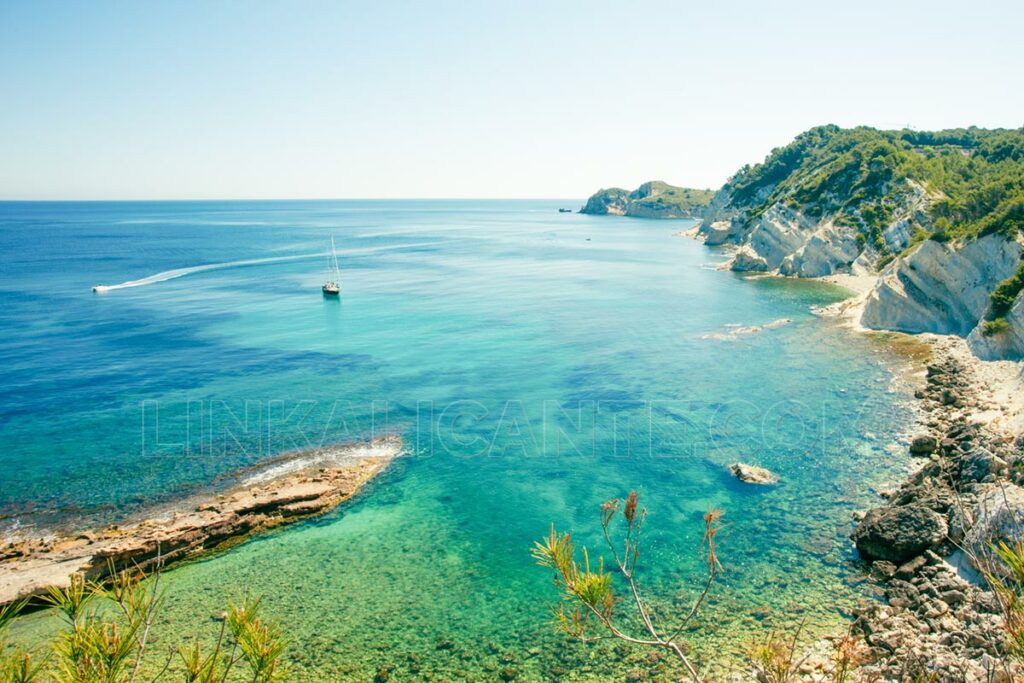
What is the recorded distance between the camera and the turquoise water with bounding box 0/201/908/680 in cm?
1942

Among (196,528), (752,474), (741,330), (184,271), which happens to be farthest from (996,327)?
(184,271)

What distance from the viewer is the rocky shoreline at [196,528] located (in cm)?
2155

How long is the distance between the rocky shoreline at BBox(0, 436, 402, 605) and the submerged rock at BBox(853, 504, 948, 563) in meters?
21.0

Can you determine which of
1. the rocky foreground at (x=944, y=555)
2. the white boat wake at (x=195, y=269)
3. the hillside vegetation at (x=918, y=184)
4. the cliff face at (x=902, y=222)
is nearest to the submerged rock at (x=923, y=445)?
the rocky foreground at (x=944, y=555)

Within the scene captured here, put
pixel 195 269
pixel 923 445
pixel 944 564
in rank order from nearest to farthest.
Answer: pixel 944 564
pixel 923 445
pixel 195 269

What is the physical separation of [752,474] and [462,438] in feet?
49.2

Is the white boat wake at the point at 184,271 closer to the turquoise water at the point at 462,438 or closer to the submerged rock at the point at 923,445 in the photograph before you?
the turquoise water at the point at 462,438

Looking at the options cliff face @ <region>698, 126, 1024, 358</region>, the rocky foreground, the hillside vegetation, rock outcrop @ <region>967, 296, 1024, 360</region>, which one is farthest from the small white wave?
the rocky foreground

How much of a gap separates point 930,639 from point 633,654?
8060 mm

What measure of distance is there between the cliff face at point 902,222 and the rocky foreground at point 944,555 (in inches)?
680

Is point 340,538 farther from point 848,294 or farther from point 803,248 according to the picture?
point 803,248

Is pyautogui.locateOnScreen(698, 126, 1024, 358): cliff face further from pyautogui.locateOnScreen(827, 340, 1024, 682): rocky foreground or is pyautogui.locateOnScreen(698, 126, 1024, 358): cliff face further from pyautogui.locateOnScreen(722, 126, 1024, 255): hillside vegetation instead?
pyautogui.locateOnScreen(827, 340, 1024, 682): rocky foreground

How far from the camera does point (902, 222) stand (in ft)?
231

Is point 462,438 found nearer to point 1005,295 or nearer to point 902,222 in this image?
point 1005,295
